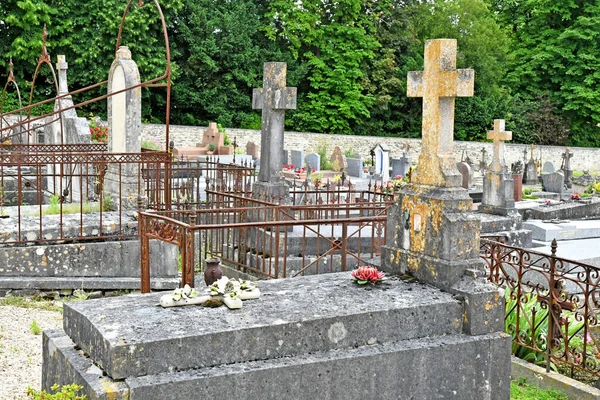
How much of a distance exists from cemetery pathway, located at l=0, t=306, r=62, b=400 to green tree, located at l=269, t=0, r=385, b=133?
34.9 metres

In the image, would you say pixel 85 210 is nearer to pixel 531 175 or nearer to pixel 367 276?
pixel 367 276

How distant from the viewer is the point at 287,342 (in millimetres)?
4965

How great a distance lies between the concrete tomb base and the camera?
14.9 feet

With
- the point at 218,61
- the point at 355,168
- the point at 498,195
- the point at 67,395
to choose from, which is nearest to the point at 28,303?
the point at 67,395

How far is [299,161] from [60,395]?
25221 millimetres

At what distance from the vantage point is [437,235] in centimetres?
601

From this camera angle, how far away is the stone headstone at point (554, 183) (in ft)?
83.4

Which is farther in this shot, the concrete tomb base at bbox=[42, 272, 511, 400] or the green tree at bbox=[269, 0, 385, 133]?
the green tree at bbox=[269, 0, 385, 133]

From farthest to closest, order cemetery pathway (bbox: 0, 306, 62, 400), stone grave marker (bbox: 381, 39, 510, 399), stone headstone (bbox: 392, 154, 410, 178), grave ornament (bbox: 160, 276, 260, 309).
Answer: stone headstone (bbox: 392, 154, 410, 178) → cemetery pathway (bbox: 0, 306, 62, 400) → stone grave marker (bbox: 381, 39, 510, 399) → grave ornament (bbox: 160, 276, 260, 309)

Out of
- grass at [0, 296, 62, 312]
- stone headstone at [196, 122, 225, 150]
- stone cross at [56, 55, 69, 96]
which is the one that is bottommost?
grass at [0, 296, 62, 312]

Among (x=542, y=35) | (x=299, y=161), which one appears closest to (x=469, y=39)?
(x=542, y=35)

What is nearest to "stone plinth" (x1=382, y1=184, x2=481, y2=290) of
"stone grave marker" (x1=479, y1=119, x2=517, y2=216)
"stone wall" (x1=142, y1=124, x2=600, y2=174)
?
"stone grave marker" (x1=479, y1=119, x2=517, y2=216)

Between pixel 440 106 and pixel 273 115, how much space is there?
5809mm

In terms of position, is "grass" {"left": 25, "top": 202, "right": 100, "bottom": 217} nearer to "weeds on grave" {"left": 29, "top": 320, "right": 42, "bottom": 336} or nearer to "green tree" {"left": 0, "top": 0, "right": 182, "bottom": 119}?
"weeds on grave" {"left": 29, "top": 320, "right": 42, "bottom": 336}
